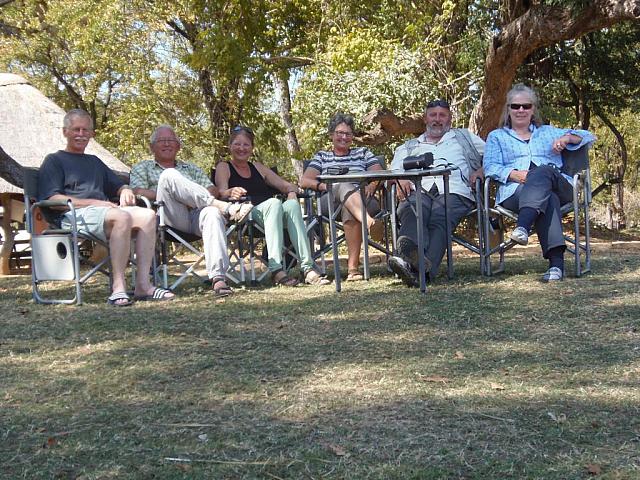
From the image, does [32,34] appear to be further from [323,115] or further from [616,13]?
[616,13]

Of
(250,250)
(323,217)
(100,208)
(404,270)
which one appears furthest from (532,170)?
(100,208)

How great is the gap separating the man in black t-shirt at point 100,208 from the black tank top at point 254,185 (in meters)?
0.82

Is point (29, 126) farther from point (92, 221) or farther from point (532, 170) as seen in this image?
point (532, 170)

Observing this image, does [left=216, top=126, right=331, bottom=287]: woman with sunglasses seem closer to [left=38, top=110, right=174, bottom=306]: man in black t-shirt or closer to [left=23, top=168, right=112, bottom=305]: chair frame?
[left=38, top=110, right=174, bottom=306]: man in black t-shirt

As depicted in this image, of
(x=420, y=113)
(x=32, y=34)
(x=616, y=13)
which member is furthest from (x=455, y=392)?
(x=32, y=34)

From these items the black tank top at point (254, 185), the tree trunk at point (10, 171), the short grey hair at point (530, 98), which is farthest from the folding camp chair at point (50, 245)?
the short grey hair at point (530, 98)

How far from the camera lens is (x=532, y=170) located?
5000 millimetres

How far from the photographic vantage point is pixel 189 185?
5168 mm

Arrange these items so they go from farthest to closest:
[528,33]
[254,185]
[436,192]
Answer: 1. [528,33]
2. [254,185]
3. [436,192]

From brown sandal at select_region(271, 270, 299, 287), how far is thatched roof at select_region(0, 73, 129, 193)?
6696mm

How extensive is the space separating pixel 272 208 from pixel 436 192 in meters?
1.01

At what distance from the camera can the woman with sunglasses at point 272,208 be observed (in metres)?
5.26

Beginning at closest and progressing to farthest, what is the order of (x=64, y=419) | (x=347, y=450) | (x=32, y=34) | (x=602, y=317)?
(x=347, y=450) < (x=64, y=419) < (x=602, y=317) < (x=32, y=34)

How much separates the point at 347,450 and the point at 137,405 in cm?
78
